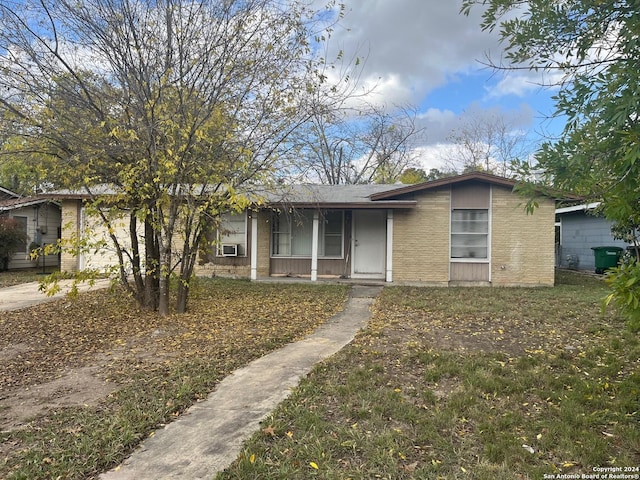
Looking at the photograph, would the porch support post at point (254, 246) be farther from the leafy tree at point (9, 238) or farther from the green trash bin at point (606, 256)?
the green trash bin at point (606, 256)

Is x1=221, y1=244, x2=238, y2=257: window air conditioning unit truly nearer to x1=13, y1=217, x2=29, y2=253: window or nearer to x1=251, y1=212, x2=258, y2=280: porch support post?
x1=251, y1=212, x2=258, y2=280: porch support post

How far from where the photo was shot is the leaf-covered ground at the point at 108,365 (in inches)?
120

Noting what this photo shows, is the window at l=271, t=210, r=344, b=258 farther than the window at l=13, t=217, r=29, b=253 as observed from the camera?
No

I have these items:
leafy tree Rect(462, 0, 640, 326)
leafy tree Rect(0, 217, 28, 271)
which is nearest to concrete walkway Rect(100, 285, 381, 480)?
leafy tree Rect(462, 0, 640, 326)

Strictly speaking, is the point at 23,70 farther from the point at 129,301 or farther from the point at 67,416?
the point at 67,416

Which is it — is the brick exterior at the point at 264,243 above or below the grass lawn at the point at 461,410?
above

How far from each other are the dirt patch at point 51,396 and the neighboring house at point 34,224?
506 inches

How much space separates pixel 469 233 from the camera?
1226 centimetres

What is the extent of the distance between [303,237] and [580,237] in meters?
12.7

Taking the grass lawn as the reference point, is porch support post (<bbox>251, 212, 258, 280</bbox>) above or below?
above

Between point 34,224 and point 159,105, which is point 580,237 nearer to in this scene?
point 159,105

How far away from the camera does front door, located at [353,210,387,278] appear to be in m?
13.3

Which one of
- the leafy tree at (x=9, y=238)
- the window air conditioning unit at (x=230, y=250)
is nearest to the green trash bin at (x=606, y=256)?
the window air conditioning unit at (x=230, y=250)

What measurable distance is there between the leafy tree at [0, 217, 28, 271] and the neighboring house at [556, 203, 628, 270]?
20.4 metres
